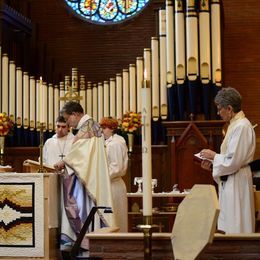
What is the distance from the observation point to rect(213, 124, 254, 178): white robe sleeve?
20.7 ft

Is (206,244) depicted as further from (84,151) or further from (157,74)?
(157,74)

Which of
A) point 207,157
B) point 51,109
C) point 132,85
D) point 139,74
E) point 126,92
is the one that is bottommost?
point 207,157

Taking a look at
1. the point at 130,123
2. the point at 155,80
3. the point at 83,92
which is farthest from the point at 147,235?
the point at 83,92

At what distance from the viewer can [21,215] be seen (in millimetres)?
7336

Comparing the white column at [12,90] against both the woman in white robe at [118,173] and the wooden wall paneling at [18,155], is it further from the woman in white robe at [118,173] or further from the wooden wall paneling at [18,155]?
the woman in white robe at [118,173]

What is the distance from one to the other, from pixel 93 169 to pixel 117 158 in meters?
1.35

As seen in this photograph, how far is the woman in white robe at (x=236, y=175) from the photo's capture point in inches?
250

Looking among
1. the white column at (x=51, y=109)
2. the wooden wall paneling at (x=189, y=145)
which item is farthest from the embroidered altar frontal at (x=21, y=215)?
the white column at (x=51, y=109)

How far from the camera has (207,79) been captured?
461 inches

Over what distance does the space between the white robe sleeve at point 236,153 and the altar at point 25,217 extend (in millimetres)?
1875

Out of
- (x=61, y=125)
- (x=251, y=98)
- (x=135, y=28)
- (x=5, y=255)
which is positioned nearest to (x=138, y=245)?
(x=5, y=255)

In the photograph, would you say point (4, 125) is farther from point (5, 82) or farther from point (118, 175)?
point (118, 175)

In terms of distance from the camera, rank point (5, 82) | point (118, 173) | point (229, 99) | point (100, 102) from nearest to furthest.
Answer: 1. point (229, 99)
2. point (118, 173)
3. point (100, 102)
4. point (5, 82)

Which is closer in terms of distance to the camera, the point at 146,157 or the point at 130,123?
the point at 146,157
